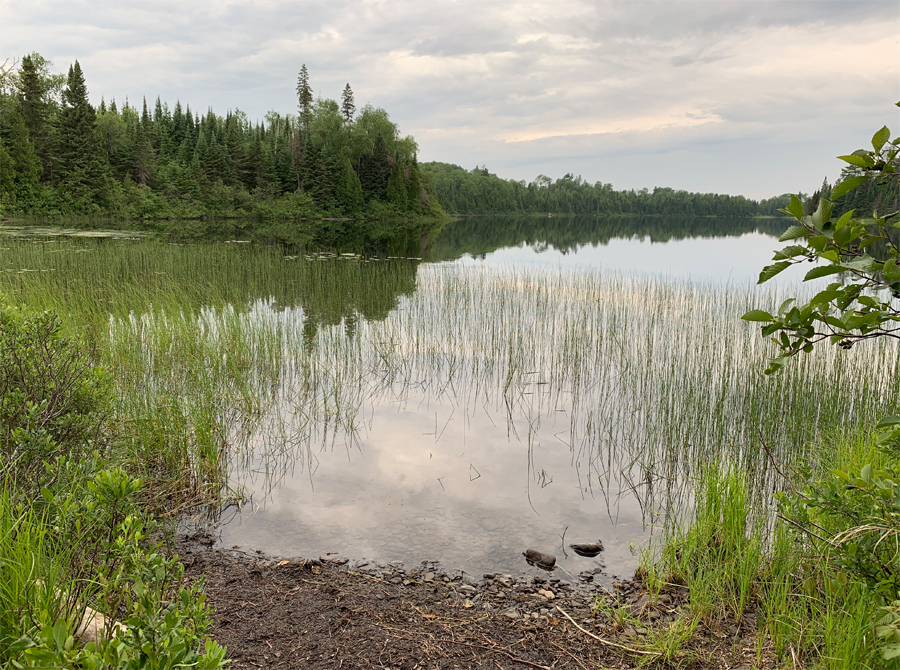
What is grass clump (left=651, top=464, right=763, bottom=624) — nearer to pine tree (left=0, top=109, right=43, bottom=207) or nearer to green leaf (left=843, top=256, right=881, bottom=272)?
green leaf (left=843, top=256, right=881, bottom=272)

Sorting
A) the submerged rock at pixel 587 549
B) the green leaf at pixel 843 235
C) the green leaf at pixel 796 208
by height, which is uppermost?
the green leaf at pixel 796 208

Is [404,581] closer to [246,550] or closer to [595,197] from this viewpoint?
[246,550]

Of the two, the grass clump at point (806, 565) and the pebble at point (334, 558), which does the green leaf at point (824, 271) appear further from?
the pebble at point (334, 558)

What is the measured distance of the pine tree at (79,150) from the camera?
44.3m

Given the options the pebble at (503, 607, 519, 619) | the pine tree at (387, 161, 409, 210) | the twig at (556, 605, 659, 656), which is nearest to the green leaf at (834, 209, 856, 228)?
the twig at (556, 605, 659, 656)

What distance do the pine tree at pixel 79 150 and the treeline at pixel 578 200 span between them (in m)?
68.9

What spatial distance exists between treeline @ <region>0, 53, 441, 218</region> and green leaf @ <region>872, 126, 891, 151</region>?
4649 centimetres

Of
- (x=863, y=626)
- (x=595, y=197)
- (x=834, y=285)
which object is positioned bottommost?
(x=863, y=626)

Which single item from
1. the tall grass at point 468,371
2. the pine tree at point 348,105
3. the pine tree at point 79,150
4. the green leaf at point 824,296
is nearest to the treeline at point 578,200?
the pine tree at point 348,105

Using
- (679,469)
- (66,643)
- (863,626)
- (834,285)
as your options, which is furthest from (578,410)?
(66,643)

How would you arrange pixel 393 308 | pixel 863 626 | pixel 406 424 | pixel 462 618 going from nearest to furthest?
pixel 863 626 < pixel 462 618 < pixel 406 424 < pixel 393 308

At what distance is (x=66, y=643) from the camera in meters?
1.39

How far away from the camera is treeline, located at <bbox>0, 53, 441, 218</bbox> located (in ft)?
142

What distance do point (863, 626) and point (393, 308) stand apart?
10971 millimetres
